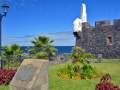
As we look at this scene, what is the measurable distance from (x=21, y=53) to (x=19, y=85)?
21.0m

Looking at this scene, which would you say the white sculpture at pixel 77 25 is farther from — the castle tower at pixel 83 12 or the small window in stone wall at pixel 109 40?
the small window in stone wall at pixel 109 40

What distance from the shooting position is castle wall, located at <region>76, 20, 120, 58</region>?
31.7 meters

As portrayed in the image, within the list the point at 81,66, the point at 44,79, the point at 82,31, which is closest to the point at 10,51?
the point at 82,31

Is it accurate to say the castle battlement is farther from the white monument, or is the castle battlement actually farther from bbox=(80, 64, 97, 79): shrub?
bbox=(80, 64, 97, 79): shrub

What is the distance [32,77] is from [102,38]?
82.1ft

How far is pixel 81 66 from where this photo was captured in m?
18.1

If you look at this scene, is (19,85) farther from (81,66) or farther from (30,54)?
(30,54)

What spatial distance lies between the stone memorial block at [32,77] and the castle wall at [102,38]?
919 inches

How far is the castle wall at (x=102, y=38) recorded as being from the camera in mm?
31656

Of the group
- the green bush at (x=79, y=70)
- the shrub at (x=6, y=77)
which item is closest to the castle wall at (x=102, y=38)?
the green bush at (x=79, y=70)

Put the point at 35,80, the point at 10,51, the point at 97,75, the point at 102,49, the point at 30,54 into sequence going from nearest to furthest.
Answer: the point at 35,80 → the point at 97,75 → the point at 10,51 → the point at 30,54 → the point at 102,49

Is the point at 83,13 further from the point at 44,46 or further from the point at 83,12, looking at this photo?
the point at 44,46

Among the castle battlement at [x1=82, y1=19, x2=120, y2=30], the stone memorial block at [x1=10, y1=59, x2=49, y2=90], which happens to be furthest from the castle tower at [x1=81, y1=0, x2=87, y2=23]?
the stone memorial block at [x1=10, y1=59, x2=49, y2=90]

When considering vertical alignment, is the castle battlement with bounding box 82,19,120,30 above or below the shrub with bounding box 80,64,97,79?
above
